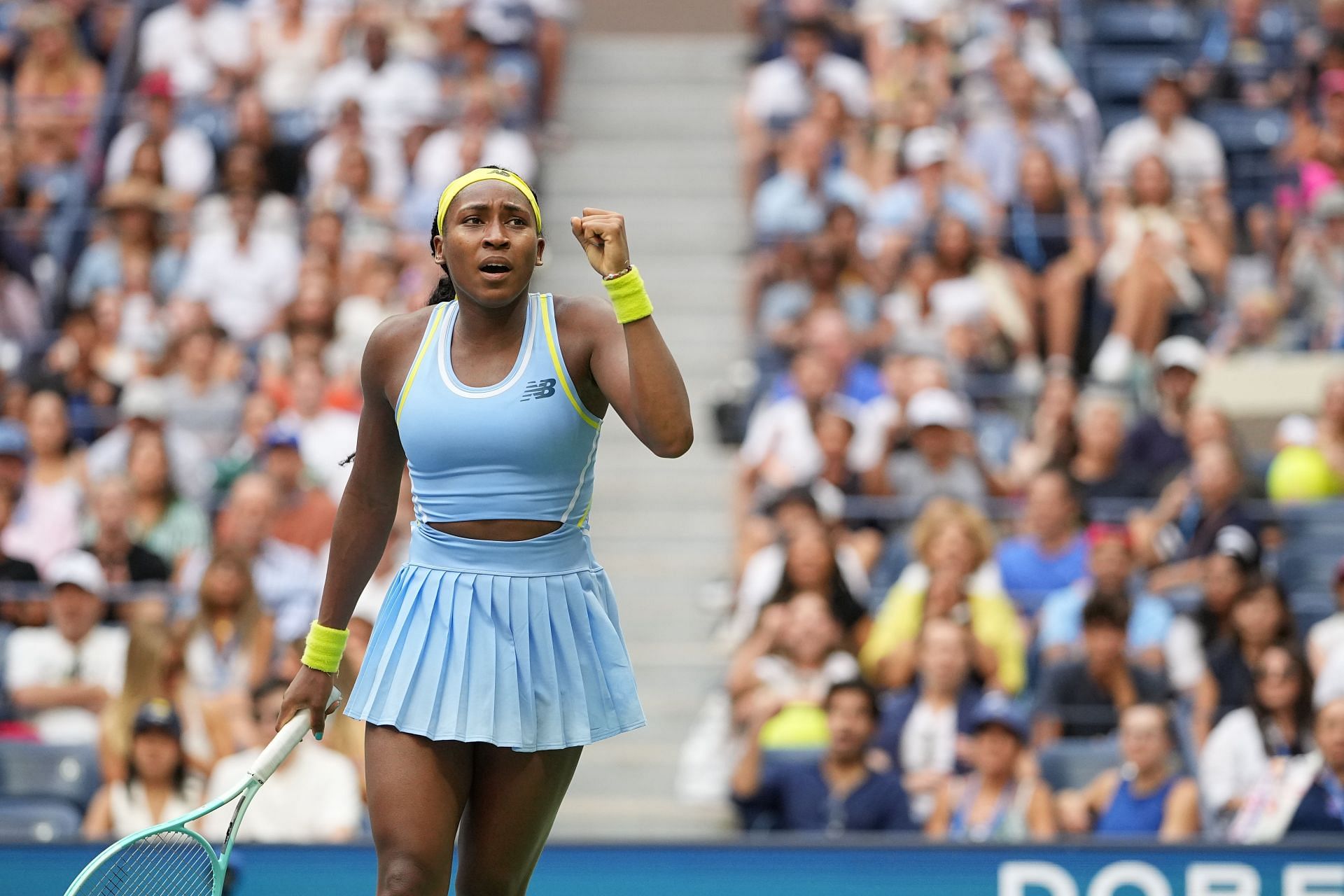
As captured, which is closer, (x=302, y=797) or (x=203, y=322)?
(x=302, y=797)

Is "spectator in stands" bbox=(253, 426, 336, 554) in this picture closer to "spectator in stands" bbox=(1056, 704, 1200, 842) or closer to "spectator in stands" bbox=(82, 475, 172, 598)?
"spectator in stands" bbox=(82, 475, 172, 598)

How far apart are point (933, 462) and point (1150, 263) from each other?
1.88 metres

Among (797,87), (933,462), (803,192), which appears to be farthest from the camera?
(797,87)

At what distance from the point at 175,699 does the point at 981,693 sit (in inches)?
115

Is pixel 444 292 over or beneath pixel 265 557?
over

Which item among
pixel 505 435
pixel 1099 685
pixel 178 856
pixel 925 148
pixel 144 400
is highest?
pixel 925 148

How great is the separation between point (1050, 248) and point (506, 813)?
22.0ft

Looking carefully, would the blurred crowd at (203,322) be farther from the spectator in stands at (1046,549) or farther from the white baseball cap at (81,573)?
the spectator in stands at (1046,549)

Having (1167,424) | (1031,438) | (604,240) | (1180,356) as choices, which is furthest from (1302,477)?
(604,240)

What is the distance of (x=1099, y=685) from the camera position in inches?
276

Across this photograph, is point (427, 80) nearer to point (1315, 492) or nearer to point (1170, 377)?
point (1170, 377)

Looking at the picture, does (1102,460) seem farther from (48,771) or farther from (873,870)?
(48,771)

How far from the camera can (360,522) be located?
3.80m

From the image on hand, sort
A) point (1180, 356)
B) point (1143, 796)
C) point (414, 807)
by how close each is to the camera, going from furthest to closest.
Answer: point (1180, 356) → point (1143, 796) → point (414, 807)
